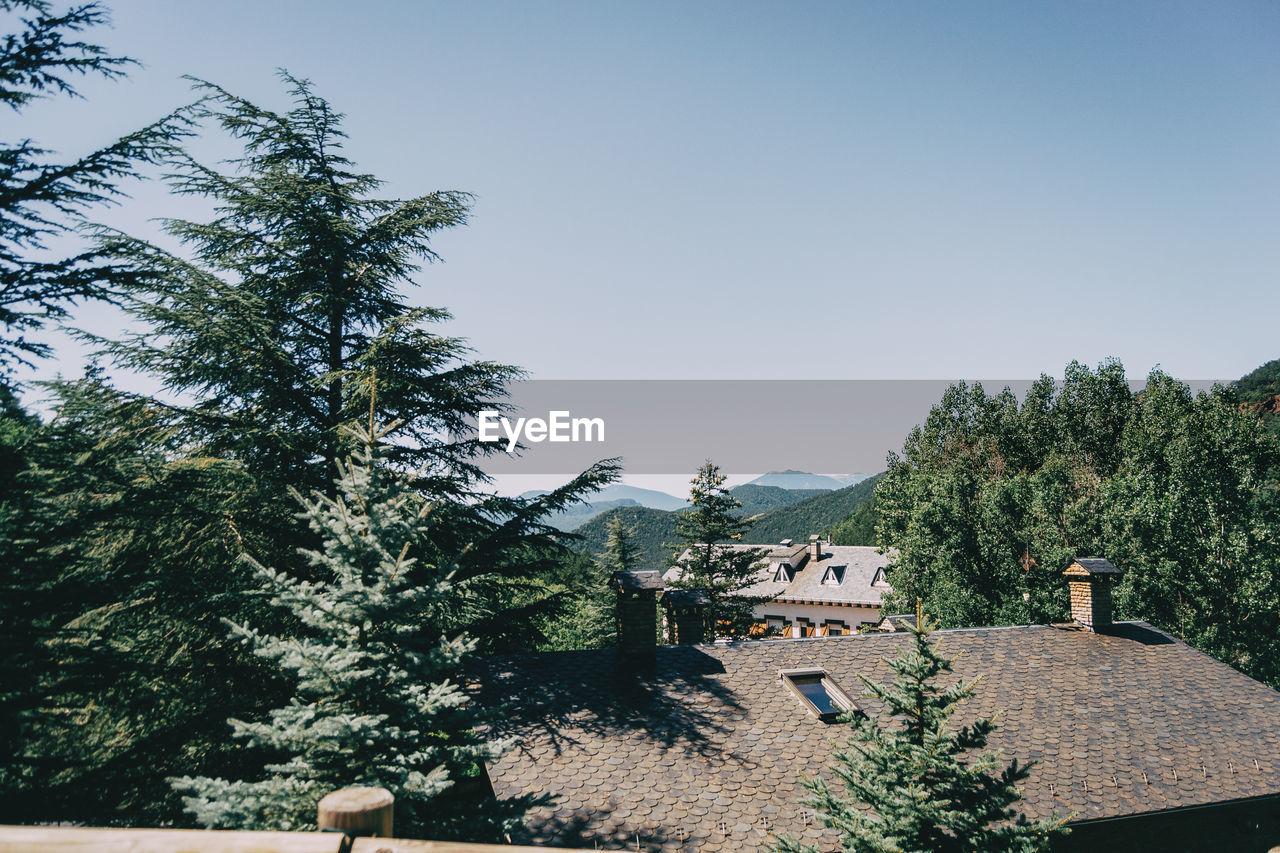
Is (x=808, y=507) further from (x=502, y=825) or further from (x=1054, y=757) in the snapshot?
(x=502, y=825)

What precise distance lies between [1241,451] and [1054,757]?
24064 mm

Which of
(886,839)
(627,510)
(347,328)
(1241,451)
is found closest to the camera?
(886,839)

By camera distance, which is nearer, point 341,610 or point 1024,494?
point 341,610

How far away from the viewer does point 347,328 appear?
12.1 metres

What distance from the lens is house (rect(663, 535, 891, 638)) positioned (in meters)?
43.7

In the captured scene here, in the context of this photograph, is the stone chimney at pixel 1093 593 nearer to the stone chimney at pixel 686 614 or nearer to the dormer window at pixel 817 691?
the dormer window at pixel 817 691

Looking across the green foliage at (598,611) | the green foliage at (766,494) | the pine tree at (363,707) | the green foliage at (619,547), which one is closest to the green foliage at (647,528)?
the green foliage at (766,494)

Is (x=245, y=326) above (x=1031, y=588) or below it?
above

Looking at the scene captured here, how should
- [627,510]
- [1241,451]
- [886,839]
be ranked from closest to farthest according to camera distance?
[886,839] < [1241,451] < [627,510]

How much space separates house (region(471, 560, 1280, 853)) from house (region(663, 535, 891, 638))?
28.5m

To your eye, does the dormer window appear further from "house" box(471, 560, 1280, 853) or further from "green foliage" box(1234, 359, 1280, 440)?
"green foliage" box(1234, 359, 1280, 440)

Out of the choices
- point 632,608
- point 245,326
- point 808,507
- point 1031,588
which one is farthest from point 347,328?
point 808,507

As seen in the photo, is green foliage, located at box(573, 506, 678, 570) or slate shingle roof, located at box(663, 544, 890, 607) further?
green foliage, located at box(573, 506, 678, 570)

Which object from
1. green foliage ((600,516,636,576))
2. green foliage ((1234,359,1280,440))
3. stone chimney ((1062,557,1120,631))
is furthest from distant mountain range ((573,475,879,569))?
stone chimney ((1062,557,1120,631))
